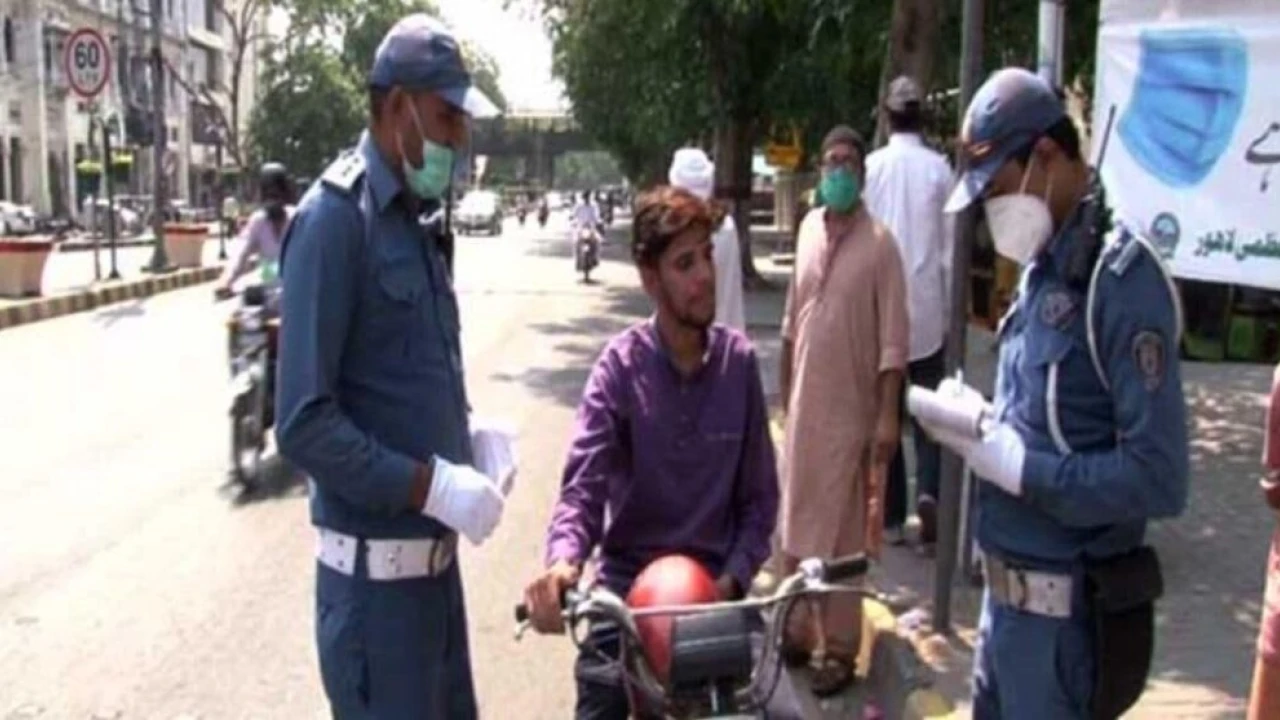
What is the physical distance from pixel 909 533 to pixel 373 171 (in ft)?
15.6

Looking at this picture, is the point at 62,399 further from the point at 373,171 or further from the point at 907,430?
the point at 373,171

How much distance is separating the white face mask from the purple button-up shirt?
649 mm

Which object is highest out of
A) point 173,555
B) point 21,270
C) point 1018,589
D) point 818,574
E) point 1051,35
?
point 1051,35

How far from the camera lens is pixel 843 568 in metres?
2.73

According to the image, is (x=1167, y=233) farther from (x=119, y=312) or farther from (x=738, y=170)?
(x=738, y=170)

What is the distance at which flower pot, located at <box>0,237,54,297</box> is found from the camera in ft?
67.3

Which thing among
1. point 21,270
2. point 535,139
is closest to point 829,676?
point 21,270

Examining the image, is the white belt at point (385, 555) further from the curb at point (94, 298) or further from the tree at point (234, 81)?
the tree at point (234, 81)

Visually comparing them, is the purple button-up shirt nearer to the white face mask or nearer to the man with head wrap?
the white face mask

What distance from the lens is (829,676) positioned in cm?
527

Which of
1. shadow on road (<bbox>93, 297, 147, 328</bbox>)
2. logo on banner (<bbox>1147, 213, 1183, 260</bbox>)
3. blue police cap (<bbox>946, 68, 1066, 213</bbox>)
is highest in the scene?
blue police cap (<bbox>946, 68, 1066, 213</bbox>)

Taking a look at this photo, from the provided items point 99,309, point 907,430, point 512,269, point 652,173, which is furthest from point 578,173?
point 907,430

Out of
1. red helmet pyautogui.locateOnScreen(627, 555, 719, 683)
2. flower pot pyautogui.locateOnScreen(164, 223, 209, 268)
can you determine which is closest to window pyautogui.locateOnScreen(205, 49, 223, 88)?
flower pot pyautogui.locateOnScreen(164, 223, 209, 268)

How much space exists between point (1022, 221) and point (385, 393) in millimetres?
1258
